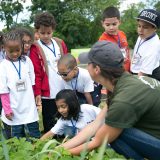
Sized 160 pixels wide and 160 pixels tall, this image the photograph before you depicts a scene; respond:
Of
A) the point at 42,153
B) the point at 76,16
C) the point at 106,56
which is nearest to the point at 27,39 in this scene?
the point at 106,56

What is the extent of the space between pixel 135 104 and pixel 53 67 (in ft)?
7.66

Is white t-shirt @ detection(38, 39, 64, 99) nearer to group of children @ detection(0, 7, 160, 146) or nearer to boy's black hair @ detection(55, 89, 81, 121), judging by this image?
group of children @ detection(0, 7, 160, 146)

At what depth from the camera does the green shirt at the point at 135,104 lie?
8.99ft

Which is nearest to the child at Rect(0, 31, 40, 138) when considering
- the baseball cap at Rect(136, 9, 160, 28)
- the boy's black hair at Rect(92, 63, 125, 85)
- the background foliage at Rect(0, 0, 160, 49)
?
the baseball cap at Rect(136, 9, 160, 28)

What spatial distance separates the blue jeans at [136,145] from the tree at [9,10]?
4937 cm

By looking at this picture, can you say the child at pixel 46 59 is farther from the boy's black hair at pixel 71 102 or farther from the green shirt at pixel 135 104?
the green shirt at pixel 135 104

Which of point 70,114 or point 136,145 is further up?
point 136,145

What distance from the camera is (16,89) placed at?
4348 millimetres

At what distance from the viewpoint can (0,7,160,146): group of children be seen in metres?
4.34

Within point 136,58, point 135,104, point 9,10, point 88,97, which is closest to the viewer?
point 135,104

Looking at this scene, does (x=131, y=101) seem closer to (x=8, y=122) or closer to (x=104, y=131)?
(x=104, y=131)

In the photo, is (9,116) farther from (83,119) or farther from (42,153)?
(42,153)

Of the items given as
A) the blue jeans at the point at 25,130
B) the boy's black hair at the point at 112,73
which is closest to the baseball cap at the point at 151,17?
the blue jeans at the point at 25,130

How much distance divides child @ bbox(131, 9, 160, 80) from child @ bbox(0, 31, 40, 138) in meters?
1.17
